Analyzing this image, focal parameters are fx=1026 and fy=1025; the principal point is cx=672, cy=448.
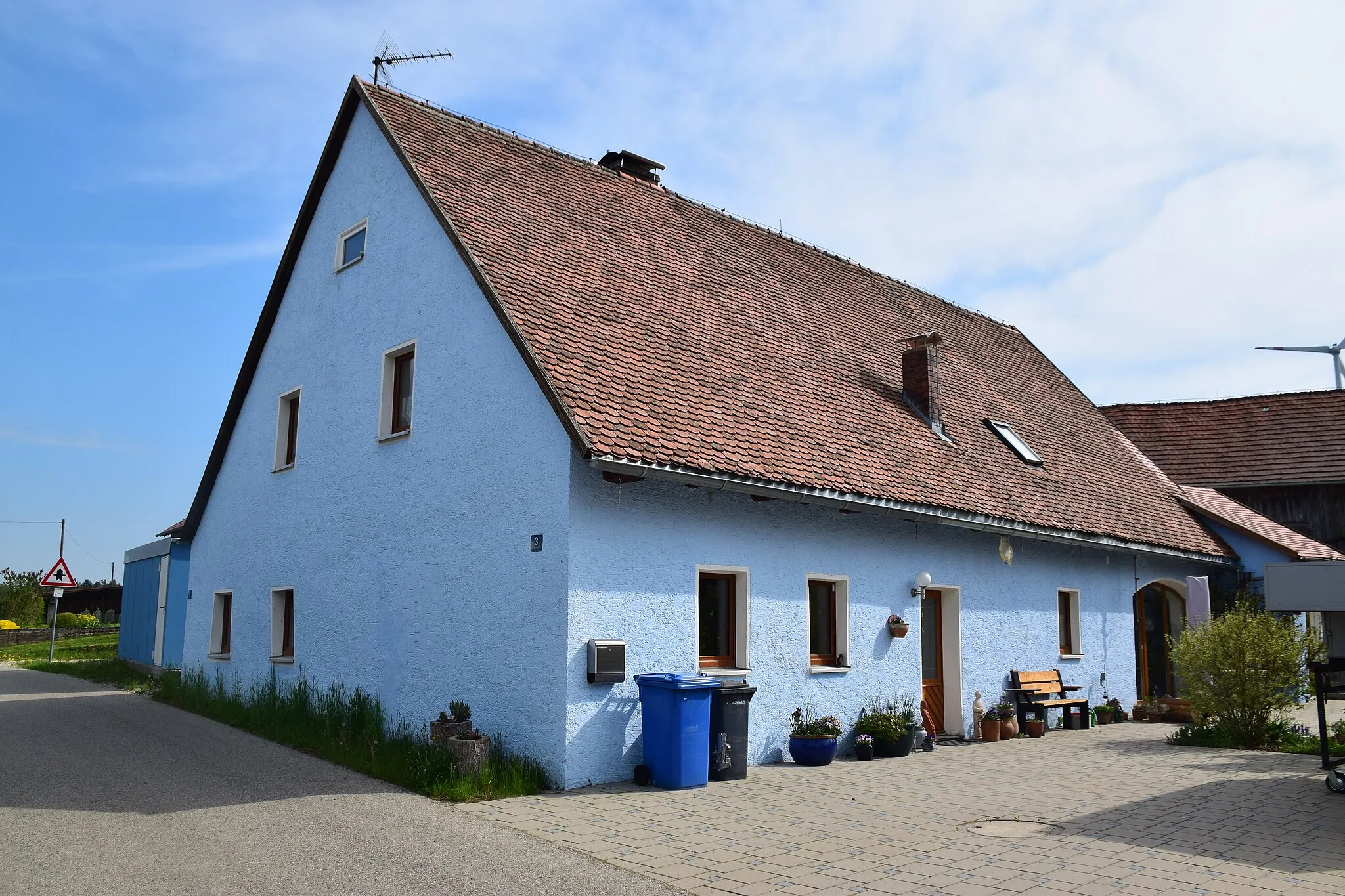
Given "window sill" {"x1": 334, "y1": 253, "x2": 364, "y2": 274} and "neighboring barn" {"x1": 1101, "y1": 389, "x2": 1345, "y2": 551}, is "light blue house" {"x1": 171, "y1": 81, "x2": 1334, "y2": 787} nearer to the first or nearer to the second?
"window sill" {"x1": 334, "y1": 253, "x2": 364, "y2": 274}

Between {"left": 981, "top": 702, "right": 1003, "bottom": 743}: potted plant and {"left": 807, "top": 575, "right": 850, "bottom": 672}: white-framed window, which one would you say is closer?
{"left": 807, "top": 575, "right": 850, "bottom": 672}: white-framed window

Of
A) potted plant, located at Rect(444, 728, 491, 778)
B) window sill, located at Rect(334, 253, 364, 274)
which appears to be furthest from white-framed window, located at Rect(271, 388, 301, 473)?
potted plant, located at Rect(444, 728, 491, 778)

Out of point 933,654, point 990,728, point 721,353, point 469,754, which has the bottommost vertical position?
point 990,728

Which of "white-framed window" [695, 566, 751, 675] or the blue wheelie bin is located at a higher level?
"white-framed window" [695, 566, 751, 675]

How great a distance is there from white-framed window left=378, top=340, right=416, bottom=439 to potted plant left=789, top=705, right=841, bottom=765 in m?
5.86

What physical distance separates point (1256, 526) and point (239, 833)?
19552 millimetres

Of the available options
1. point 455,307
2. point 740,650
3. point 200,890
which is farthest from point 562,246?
point 200,890

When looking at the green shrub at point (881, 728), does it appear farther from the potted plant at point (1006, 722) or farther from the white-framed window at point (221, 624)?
the white-framed window at point (221, 624)

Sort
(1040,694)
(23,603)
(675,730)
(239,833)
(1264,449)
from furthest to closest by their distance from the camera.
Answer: (23,603) → (1264,449) → (1040,694) → (675,730) → (239,833)

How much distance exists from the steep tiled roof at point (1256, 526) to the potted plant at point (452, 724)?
1573cm

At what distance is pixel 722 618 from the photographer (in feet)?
36.4

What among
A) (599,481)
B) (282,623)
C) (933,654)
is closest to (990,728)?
(933,654)

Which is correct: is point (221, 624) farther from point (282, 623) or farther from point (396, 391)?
point (396, 391)

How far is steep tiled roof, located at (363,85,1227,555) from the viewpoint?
10.9m
